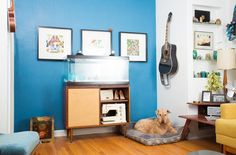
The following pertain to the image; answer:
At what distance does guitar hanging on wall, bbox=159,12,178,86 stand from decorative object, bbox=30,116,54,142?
6.96 ft

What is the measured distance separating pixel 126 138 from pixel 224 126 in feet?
5.41

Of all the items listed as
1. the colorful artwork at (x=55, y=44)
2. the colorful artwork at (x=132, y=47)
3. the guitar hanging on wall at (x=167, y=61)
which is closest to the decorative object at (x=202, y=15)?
the guitar hanging on wall at (x=167, y=61)

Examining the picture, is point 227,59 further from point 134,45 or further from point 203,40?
point 134,45

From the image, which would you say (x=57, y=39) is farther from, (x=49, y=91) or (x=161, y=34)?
(x=161, y=34)

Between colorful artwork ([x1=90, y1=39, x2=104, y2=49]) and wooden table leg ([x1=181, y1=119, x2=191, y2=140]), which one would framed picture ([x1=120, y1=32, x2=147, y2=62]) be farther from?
wooden table leg ([x1=181, y1=119, x2=191, y2=140])

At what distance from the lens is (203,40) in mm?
3932

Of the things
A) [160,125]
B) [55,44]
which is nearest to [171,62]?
[160,125]

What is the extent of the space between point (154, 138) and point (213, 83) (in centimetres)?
137

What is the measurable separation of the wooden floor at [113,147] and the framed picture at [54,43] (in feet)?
4.60

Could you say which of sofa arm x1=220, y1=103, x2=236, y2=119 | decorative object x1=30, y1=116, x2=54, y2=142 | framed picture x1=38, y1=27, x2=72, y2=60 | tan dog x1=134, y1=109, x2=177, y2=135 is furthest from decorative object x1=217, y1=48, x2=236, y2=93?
decorative object x1=30, y1=116, x2=54, y2=142

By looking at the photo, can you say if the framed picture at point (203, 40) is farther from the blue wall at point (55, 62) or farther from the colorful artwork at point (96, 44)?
the colorful artwork at point (96, 44)

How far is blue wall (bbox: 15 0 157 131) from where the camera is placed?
148 inches

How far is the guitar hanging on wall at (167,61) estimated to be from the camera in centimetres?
399

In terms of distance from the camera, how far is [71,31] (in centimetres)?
402
